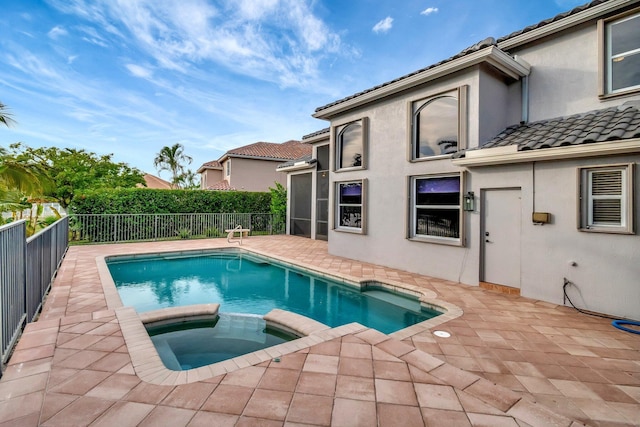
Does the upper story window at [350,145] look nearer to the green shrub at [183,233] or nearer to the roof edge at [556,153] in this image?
the roof edge at [556,153]

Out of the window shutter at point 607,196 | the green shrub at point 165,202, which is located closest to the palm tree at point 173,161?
the green shrub at point 165,202

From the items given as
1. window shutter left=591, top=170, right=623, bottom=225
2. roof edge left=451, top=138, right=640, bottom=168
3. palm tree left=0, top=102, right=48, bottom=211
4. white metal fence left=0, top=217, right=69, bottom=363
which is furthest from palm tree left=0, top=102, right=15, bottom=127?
window shutter left=591, top=170, right=623, bottom=225

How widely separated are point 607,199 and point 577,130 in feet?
4.68

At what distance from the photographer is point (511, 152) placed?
6090 mm

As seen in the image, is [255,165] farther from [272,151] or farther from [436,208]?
[436,208]

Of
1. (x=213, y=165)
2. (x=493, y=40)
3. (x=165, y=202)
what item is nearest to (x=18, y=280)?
(x=493, y=40)

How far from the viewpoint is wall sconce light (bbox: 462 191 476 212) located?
22.9 ft

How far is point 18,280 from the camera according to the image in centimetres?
395

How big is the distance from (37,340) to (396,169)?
815 centimetres

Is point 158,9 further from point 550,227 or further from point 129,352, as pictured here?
point 550,227

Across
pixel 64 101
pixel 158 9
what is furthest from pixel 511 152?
pixel 64 101

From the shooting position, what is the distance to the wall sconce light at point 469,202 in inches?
274

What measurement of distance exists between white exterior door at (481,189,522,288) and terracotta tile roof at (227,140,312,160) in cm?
1873

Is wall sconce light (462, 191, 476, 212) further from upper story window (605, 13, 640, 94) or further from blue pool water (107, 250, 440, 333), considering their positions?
upper story window (605, 13, 640, 94)
